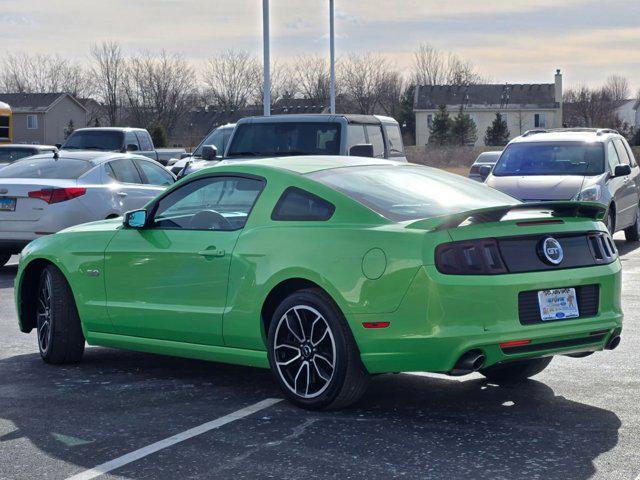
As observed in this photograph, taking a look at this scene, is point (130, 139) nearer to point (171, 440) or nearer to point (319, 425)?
point (319, 425)

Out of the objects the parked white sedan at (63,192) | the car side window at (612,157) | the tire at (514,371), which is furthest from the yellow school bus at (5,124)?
the tire at (514,371)

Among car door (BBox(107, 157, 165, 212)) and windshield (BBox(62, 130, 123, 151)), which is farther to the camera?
windshield (BBox(62, 130, 123, 151))

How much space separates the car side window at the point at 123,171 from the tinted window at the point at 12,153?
7.46m

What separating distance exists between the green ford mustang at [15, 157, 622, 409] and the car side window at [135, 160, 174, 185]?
847 cm

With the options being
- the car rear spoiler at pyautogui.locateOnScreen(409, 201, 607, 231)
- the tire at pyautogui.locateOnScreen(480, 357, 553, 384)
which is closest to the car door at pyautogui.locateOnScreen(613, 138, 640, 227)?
the tire at pyautogui.locateOnScreen(480, 357, 553, 384)

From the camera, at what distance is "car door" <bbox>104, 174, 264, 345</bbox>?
718cm

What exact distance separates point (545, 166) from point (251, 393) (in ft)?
35.7

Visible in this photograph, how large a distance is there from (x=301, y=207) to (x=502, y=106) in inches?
4303

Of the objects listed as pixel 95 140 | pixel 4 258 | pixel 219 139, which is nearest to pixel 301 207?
pixel 4 258

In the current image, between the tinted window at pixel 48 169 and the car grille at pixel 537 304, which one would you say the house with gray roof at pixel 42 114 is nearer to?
the tinted window at pixel 48 169

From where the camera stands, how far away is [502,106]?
11400 cm

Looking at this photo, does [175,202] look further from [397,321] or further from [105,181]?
[105,181]

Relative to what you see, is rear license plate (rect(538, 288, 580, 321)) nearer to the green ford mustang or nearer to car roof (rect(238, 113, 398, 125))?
the green ford mustang

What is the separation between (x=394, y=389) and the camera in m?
7.27
